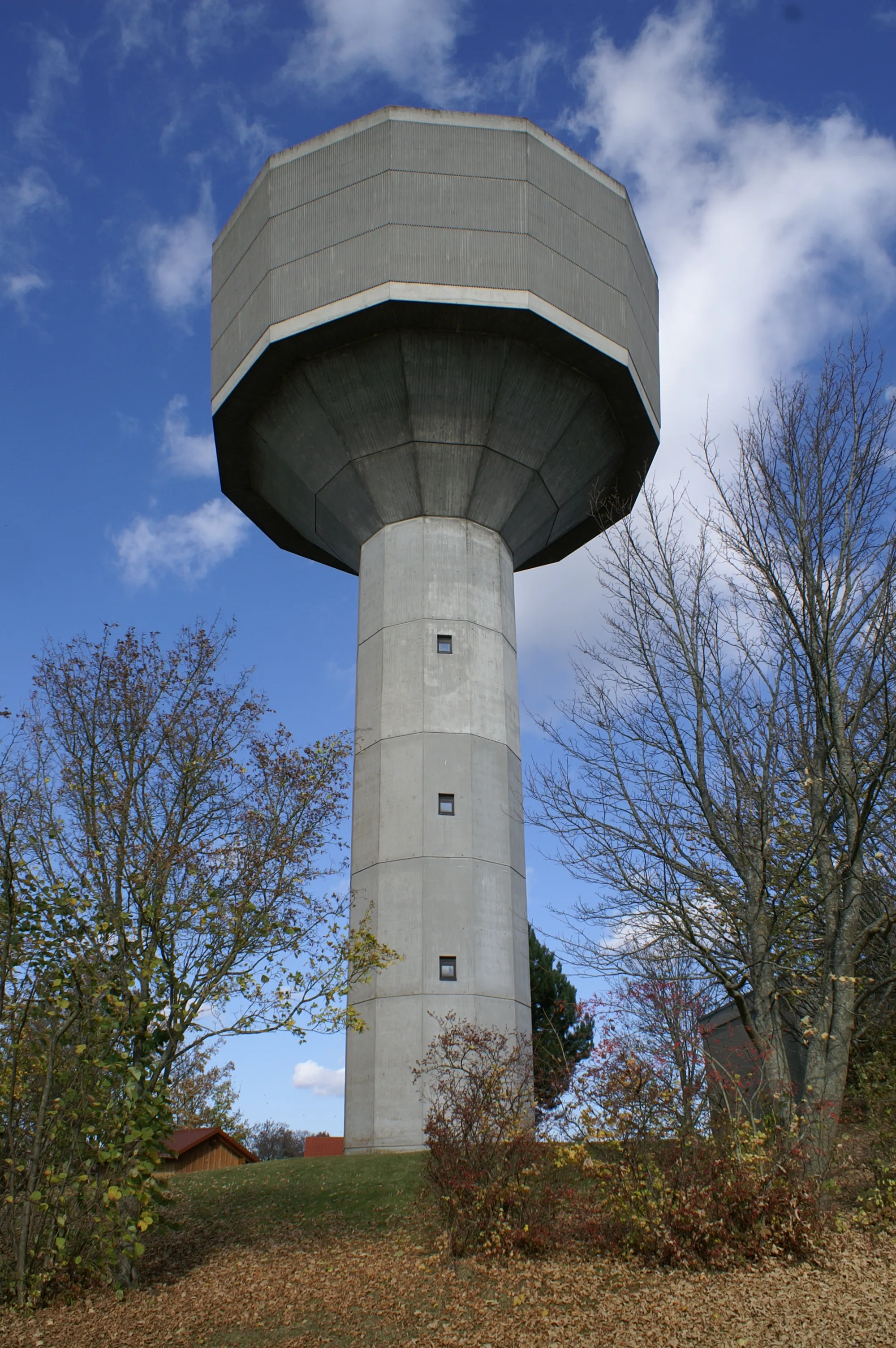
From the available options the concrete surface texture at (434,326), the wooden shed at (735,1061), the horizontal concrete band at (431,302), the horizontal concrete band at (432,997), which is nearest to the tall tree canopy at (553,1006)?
the wooden shed at (735,1061)

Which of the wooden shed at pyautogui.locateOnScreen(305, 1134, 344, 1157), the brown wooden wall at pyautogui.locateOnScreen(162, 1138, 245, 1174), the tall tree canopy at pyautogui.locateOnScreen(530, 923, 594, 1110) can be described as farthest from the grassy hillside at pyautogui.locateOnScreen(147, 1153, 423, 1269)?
the wooden shed at pyautogui.locateOnScreen(305, 1134, 344, 1157)

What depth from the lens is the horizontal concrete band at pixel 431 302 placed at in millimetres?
14969

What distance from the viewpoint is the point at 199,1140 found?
2333 centimetres

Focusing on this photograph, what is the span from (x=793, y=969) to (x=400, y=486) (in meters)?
9.85

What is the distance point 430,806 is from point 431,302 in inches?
285

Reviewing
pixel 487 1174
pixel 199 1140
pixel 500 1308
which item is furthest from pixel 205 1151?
pixel 500 1308

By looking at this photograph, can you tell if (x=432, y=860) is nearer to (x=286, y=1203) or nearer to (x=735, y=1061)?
(x=286, y=1203)

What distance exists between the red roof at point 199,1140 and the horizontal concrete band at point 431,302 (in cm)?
1579

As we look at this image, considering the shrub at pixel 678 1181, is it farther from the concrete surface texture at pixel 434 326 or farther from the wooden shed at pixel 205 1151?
the wooden shed at pixel 205 1151

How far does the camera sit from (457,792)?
1582cm

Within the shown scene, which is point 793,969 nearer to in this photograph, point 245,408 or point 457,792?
point 457,792

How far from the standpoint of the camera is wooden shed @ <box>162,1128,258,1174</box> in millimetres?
23469

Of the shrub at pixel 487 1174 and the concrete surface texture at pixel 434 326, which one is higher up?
the concrete surface texture at pixel 434 326

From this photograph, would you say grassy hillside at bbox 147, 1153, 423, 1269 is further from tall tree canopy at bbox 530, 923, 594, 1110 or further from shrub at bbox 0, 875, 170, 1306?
tall tree canopy at bbox 530, 923, 594, 1110
